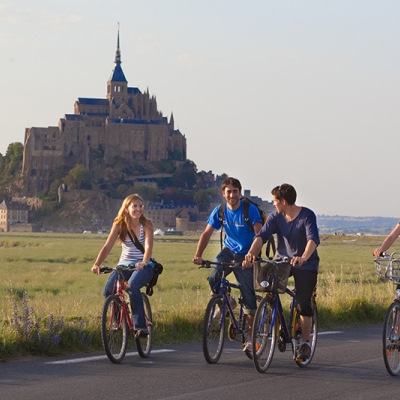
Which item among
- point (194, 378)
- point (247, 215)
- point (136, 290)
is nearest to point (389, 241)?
point (247, 215)

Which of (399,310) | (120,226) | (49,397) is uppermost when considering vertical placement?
(120,226)

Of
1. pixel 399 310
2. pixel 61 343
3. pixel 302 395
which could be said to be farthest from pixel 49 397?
pixel 399 310

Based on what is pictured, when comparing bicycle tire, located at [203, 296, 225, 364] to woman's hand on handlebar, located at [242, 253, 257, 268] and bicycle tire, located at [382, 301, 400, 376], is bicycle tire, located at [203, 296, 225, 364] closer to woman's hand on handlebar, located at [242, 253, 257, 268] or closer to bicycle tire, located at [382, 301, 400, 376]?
woman's hand on handlebar, located at [242, 253, 257, 268]

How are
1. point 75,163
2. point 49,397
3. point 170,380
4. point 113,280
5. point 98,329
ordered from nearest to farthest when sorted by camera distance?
point 49,397 → point 170,380 → point 113,280 → point 98,329 → point 75,163

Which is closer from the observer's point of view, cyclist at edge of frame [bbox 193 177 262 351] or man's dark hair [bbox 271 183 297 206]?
man's dark hair [bbox 271 183 297 206]

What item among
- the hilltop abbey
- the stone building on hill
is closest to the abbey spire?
the hilltop abbey

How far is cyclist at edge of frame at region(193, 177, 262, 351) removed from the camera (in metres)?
9.00

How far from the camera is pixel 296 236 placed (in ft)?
28.1

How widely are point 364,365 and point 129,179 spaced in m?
154

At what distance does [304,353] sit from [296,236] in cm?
103

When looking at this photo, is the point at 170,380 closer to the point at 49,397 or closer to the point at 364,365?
the point at 49,397

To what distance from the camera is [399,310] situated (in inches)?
320

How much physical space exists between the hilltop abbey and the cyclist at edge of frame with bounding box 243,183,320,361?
14851 centimetres

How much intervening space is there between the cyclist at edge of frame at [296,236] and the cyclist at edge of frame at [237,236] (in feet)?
1.35
